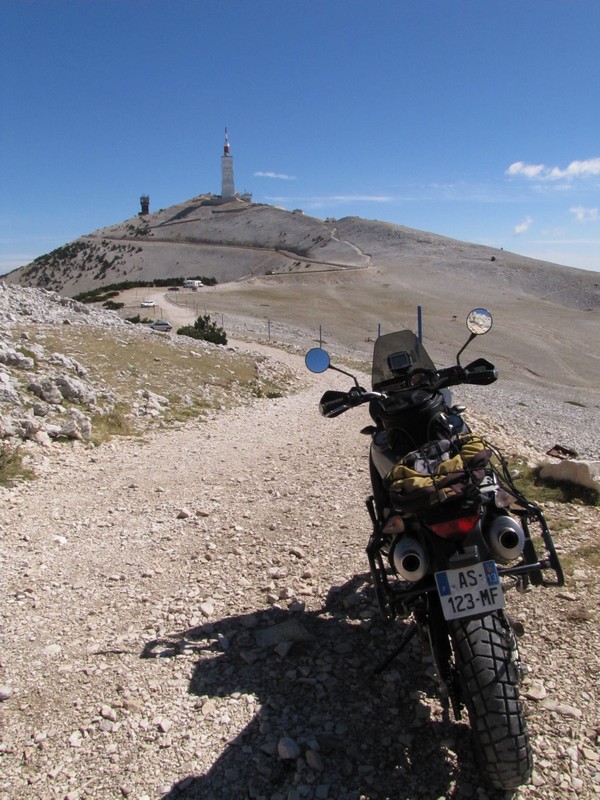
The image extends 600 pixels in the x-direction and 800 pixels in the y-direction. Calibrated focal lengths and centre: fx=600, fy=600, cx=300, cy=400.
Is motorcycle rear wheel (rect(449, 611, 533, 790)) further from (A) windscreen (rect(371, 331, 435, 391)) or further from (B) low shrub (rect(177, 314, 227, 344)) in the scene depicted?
(B) low shrub (rect(177, 314, 227, 344))

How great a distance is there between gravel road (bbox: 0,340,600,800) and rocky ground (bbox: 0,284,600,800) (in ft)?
0.04

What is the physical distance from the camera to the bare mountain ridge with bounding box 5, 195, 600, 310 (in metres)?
84.8

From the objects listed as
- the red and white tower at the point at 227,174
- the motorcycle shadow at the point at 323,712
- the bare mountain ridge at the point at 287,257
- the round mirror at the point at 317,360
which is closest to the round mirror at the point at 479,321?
the round mirror at the point at 317,360

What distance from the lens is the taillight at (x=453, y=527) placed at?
2.93 m

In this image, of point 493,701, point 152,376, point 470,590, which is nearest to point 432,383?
point 470,590

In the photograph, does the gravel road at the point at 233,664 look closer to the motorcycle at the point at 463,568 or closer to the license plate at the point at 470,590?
the motorcycle at the point at 463,568

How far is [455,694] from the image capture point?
9.60 feet

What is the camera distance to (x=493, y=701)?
267 centimetres

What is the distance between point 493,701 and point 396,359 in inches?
90.8

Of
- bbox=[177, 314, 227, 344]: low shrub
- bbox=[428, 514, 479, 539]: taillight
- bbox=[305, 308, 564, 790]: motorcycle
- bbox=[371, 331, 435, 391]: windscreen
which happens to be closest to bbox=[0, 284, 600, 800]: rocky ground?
bbox=[305, 308, 564, 790]: motorcycle

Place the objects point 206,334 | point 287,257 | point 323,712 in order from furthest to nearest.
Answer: point 287,257 < point 206,334 < point 323,712

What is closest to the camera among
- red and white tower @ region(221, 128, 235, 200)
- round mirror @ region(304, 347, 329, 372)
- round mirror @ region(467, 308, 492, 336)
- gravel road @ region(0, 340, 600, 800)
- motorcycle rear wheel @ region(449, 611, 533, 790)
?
motorcycle rear wheel @ region(449, 611, 533, 790)

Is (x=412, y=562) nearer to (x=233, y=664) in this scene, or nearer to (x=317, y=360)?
(x=233, y=664)

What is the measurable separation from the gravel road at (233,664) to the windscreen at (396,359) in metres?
1.77
